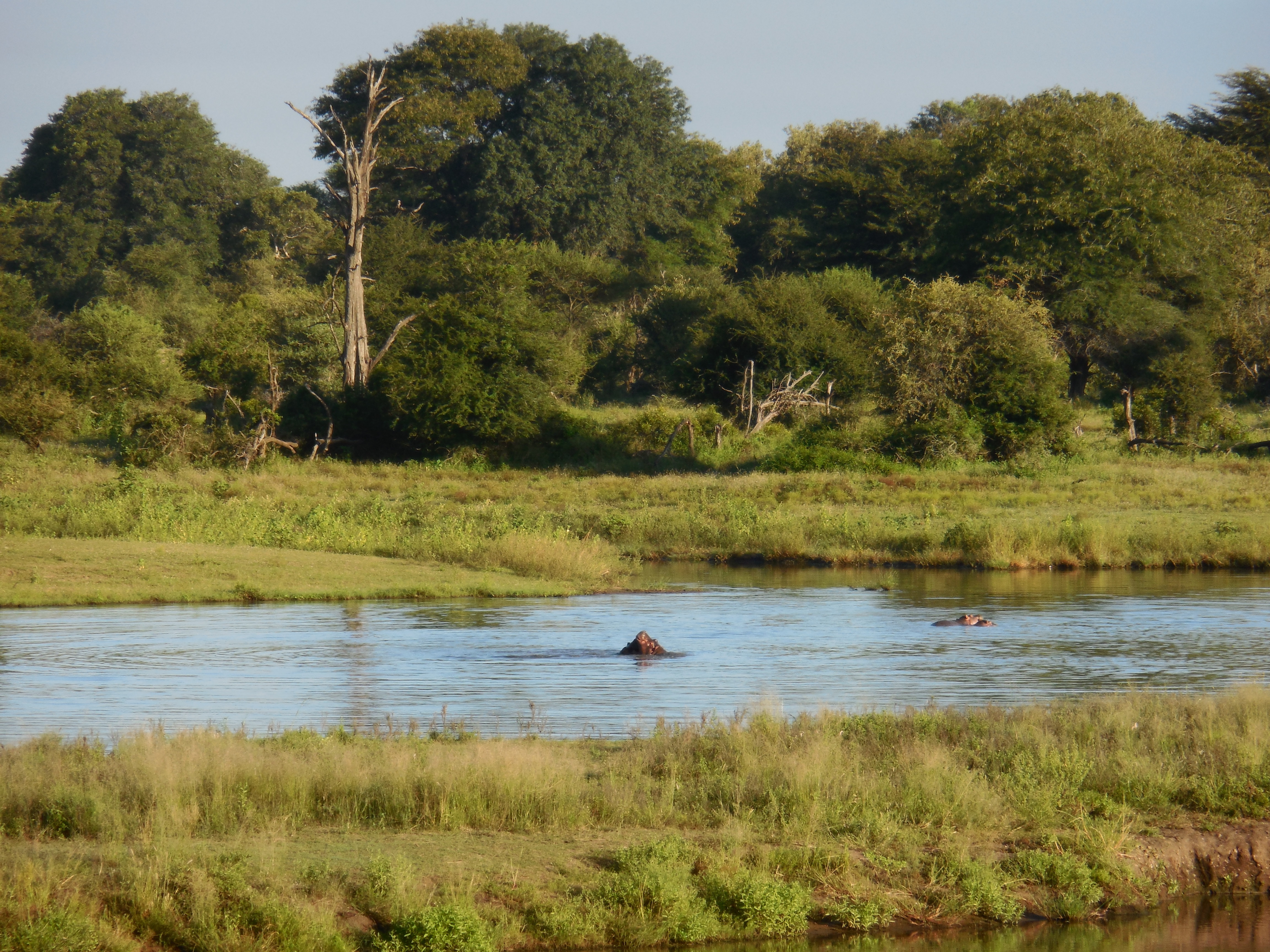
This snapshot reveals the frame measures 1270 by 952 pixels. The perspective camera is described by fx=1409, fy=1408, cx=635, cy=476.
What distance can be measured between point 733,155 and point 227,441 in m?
48.1

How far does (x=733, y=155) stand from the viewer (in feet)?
278

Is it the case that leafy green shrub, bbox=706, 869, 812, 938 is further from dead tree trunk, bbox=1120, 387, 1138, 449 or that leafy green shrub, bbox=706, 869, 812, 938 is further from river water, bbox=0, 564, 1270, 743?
dead tree trunk, bbox=1120, 387, 1138, 449

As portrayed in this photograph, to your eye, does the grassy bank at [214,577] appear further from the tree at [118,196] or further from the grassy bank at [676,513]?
the tree at [118,196]

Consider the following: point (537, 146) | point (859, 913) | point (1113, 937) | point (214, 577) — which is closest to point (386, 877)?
point (859, 913)

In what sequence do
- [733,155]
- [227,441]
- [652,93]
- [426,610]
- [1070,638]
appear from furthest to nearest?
1. [733,155]
2. [652,93]
3. [227,441]
4. [426,610]
5. [1070,638]

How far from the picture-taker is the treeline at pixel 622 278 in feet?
154

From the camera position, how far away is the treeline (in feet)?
154

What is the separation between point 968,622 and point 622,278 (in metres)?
48.9

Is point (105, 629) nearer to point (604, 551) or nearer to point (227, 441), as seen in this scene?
point (604, 551)

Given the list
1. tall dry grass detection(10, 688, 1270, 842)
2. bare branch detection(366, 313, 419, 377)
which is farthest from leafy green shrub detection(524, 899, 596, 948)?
bare branch detection(366, 313, 419, 377)

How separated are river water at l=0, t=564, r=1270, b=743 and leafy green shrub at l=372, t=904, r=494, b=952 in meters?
4.93

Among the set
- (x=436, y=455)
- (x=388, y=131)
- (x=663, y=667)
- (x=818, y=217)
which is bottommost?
(x=663, y=667)

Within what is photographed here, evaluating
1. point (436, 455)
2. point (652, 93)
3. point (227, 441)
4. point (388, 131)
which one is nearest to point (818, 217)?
point (652, 93)

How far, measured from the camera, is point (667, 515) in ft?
116
